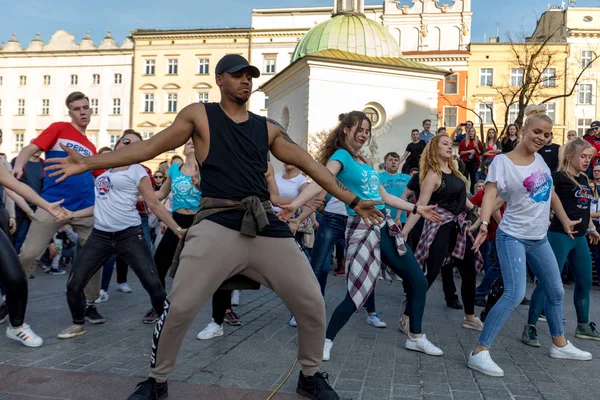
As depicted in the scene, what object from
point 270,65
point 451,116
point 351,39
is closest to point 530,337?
point 351,39

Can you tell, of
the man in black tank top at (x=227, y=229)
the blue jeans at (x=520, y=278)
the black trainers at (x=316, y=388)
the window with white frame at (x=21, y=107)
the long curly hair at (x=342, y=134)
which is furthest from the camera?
the window with white frame at (x=21, y=107)

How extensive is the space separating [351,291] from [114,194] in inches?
108

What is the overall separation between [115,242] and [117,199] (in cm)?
45

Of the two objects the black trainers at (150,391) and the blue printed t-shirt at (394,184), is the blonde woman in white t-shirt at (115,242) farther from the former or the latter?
the blue printed t-shirt at (394,184)

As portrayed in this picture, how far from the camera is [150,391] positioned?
367cm

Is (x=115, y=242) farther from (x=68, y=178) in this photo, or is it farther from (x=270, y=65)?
(x=270, y=65)

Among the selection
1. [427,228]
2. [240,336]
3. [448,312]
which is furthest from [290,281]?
[448,312]

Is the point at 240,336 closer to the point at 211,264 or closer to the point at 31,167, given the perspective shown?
the point at 211,264

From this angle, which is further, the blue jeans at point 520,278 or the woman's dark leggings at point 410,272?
the woman's dark leggings at point 410,272

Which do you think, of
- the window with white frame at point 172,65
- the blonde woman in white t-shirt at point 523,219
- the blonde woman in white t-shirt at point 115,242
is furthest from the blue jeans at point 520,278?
the window with white frame at point 172,65

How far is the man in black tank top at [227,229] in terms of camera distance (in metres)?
3.55

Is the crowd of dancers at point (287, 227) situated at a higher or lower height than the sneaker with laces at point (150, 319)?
higher

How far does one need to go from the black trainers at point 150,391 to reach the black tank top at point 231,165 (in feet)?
3.72

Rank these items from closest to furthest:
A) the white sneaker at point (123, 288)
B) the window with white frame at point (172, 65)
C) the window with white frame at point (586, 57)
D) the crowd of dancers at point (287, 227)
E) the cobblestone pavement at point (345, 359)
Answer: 1. the crowd of dancers at point (287, 227)
2. the cobblestone pavement at point (345, 359)
3. the white sneaker at point (123, 288)
4. the window with white frame at point (586, 57)
5. the window with white frame at point (172, 65)
